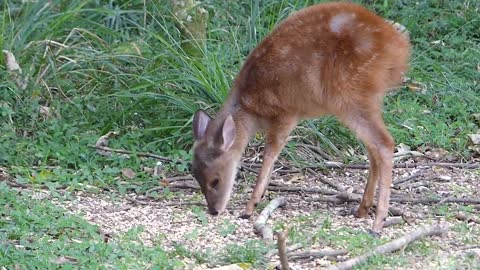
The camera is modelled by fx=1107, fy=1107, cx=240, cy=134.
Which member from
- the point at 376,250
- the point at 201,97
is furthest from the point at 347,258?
the point at 201,97

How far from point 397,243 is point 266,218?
1.05 m

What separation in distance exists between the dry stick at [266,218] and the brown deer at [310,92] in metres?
0.11

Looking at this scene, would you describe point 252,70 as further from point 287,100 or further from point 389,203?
point 389,203

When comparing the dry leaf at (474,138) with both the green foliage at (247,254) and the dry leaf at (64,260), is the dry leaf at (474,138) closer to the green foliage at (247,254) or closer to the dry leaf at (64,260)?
the green foliage at (247,254)

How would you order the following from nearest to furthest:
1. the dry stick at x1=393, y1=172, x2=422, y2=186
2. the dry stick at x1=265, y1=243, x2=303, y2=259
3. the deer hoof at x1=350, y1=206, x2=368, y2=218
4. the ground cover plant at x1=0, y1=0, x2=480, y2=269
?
the dry stick at x1=265, y1=243, x2=303, y2=259
the ground cover plant at x1=0, y1=0, x2=480, y2=269
the deer hoof at x1=350, y1=206, x2=368, y2=218
the dry stick at x1=393, y1=172, x2=422, y2=186

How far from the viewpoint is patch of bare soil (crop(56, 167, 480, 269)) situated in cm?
634

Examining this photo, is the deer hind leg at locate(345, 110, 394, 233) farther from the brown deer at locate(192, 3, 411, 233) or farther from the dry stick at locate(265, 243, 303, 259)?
the dry stick at locate(265, 243, 303, 259)

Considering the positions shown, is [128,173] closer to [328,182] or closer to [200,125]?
[200,125]

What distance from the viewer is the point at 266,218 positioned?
6.88m

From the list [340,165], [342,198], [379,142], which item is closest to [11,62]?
[340,165]

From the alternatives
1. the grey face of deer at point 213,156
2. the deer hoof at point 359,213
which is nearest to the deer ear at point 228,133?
the grey face of deer at point 213,156

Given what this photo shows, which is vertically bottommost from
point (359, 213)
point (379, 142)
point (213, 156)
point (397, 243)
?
point (359, 213)

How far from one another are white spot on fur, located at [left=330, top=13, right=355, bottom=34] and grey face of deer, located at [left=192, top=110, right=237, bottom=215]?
922 millimetres

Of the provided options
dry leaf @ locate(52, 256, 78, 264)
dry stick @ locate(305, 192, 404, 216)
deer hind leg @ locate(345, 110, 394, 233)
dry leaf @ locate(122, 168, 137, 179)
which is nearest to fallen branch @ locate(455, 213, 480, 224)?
deer hind leg @ locate(345, 110, 394, 233)
